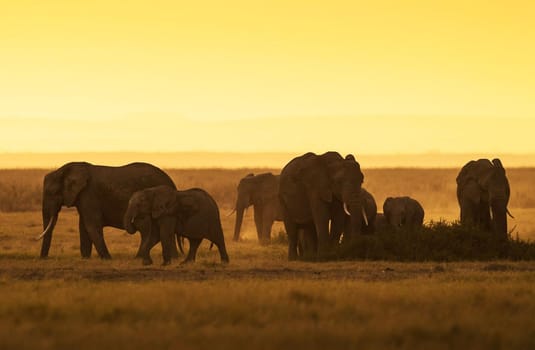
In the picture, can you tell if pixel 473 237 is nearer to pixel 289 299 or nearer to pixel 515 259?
pixel 515 259

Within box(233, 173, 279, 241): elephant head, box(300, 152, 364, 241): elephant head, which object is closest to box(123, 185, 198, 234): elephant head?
box(300, 152, 364, 241): elephant head

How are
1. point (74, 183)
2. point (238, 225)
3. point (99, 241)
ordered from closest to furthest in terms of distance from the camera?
point (99, 241)
point (74, 183)
point (238, 225)

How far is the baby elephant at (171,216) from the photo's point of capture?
1159 inches

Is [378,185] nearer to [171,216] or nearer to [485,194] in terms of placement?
[485,194]

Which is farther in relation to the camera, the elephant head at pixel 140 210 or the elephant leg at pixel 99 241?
the elephant leg at pixel 99 241

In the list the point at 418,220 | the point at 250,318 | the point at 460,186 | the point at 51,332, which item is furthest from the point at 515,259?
the point at 51,332

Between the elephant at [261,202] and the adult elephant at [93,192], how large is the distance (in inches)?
485

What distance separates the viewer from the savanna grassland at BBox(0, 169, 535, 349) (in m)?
17.1

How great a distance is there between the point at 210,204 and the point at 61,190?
4559 millimetres

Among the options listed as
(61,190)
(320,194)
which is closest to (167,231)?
(320,194)

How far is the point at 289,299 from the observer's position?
68.4 feet

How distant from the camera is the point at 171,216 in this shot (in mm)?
29500

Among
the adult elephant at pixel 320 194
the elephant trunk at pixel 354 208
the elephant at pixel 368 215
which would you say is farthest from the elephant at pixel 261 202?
the elephant trunk at pixel 354 208

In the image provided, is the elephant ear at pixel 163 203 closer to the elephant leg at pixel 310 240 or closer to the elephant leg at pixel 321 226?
the elephant leg at pixel 321 226
